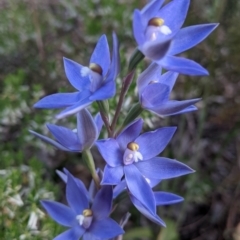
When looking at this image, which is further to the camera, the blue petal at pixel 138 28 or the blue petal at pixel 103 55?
the blue petal at pixel 103 55

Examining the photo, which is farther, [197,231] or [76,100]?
[197,231]

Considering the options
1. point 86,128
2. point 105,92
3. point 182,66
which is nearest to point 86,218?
point 86,128

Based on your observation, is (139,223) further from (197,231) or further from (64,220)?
(64,220)

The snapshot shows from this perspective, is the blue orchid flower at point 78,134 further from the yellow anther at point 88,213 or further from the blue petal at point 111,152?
the yellow anther at point 88,213

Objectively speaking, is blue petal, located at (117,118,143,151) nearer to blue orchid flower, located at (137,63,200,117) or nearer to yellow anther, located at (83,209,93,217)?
blue orchid flower, located at (137,63,200,117)

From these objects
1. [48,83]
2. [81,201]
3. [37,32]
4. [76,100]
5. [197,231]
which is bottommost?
[197,231]

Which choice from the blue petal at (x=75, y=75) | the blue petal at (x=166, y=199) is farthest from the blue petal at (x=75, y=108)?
the blue petal at (x=166, y=199)

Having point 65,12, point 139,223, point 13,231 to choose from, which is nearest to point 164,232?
point 139,223

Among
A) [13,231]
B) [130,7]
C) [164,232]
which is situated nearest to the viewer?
[13,231]
